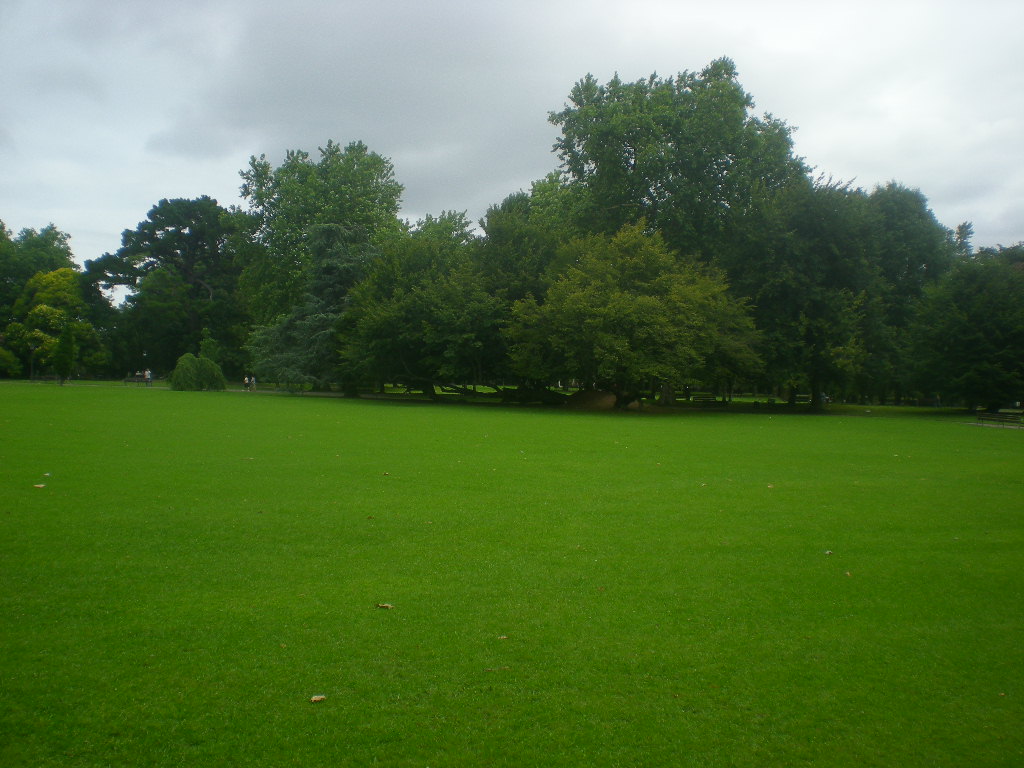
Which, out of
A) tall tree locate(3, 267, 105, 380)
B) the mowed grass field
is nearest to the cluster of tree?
tall tree locate(3, 267, 105, 380)

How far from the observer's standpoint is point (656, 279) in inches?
1420

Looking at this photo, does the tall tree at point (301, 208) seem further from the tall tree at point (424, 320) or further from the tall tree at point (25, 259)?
the tall tree at point (25, 259)

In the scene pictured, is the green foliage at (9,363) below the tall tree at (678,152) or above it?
below

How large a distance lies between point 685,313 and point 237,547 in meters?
30.6

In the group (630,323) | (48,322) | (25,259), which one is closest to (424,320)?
(630,323)

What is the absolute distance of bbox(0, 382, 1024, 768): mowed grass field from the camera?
12.8 ft

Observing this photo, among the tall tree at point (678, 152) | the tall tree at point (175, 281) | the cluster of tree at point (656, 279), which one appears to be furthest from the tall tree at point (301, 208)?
the tall tree at point (678, 152)

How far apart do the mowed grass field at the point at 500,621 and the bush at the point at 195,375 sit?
39657mm

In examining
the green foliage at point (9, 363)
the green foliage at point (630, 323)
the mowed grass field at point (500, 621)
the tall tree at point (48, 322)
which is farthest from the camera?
the tall tree at point (48, 322)

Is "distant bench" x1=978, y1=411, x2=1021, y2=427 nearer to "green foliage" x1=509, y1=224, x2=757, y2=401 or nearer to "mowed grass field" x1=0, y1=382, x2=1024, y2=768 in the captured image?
"green foliage" x1=509, y1=224, x2=757, y2=401

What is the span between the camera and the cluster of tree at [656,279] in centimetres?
3656

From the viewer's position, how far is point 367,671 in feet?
15.0

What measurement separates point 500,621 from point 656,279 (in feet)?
106

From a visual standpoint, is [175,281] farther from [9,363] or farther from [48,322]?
[9,363]
